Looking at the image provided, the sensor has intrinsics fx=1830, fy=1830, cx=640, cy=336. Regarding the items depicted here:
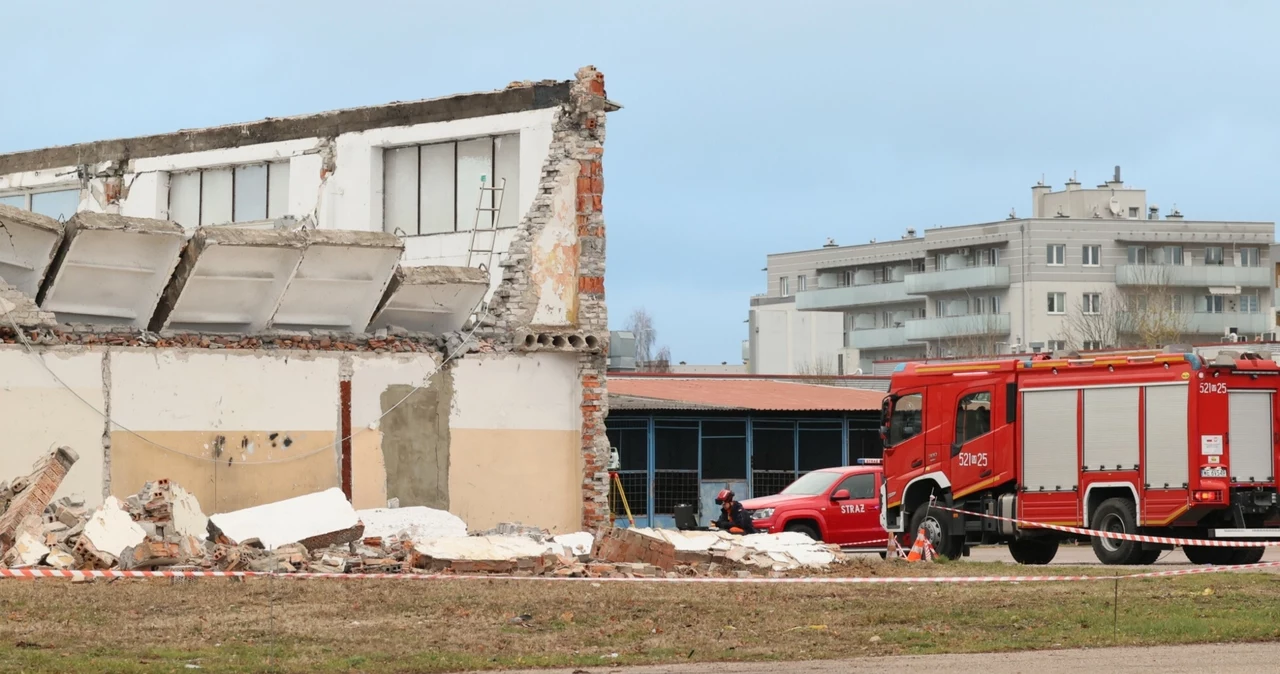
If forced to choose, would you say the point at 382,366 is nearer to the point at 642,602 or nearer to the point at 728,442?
the point at 642,602

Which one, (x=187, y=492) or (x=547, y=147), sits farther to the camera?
(x=547, y=147)

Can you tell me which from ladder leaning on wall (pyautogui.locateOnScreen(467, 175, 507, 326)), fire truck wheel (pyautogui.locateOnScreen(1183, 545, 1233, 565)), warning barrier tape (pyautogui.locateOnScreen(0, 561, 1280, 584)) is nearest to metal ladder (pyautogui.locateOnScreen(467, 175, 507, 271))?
ladder leaning on wall (pyautogui.locateOnScreen(467, 175, 507, 326))

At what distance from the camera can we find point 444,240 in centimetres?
2858

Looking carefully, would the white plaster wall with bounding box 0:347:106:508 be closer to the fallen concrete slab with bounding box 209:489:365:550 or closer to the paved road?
the fallen concrete slab with bounding box 209:489:365:550

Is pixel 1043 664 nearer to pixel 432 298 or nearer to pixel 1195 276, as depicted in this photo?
pixel 432 298

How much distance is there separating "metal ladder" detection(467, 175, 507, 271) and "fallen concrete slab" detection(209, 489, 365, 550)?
23.2 feet

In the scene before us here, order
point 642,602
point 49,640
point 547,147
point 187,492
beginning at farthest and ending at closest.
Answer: point 547,147 < point 187,492 < point 642,602 < point 49,640

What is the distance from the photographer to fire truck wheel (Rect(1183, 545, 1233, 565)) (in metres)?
23.6

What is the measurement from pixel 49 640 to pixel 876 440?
1109 inches

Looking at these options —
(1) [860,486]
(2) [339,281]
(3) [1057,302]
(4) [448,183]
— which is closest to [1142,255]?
(3) [1057,302]

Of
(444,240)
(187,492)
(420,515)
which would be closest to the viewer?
(187,492)

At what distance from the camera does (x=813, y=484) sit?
28.8 meters

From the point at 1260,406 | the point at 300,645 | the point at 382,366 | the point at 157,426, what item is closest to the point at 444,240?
the point at 382,366

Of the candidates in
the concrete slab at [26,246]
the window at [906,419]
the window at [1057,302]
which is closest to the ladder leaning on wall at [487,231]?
the window at [906,419]
